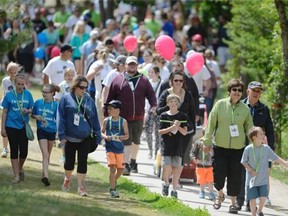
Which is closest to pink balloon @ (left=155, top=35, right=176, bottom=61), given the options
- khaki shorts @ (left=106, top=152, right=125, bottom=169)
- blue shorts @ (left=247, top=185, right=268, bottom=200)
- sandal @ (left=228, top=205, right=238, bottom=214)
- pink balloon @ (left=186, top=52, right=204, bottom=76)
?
pink balloon @ (left=186, top=52, right=204, bottom=76)

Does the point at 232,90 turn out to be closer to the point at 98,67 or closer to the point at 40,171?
the point at 40,171

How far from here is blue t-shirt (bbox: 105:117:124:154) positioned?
17.2 m

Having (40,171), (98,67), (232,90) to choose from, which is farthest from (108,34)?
(232,90)

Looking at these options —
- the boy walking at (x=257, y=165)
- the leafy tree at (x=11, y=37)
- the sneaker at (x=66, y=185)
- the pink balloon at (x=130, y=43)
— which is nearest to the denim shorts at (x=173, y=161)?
the sneaker at (x=66, y=185)

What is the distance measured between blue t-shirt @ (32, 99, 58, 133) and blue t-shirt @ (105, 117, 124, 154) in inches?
43.2

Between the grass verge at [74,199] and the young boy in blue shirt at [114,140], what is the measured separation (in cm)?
35

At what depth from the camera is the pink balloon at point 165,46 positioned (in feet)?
71.6

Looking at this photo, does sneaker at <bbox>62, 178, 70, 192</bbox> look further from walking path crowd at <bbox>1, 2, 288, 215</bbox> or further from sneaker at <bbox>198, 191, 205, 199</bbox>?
sneaker at <bbox>198, 191, 205, 199</bbox>

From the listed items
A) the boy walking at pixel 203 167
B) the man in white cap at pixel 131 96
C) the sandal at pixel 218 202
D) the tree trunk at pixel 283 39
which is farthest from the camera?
the tree trunk at pixel 283 39

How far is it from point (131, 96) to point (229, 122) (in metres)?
3.41

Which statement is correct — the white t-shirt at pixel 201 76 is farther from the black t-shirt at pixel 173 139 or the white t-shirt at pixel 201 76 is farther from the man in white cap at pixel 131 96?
the black t-shirt at pixel 173 139

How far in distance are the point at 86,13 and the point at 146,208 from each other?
2217cm

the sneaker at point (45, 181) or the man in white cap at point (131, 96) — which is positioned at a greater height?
the man in white cap at point (131, 96)

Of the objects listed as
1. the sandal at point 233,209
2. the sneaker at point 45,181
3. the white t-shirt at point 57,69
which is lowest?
the sandal at point 233,209
